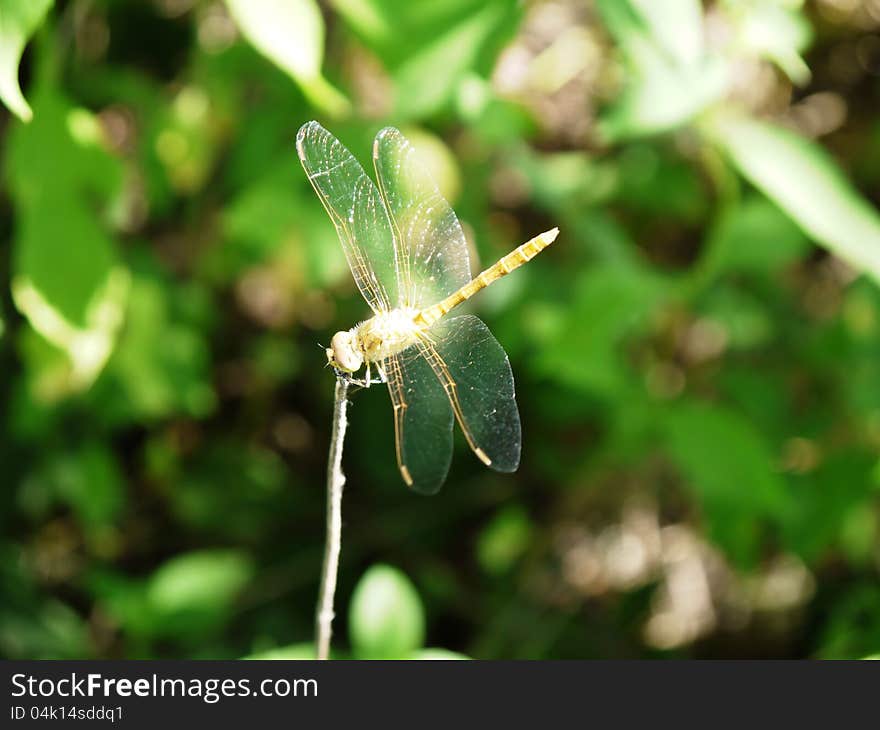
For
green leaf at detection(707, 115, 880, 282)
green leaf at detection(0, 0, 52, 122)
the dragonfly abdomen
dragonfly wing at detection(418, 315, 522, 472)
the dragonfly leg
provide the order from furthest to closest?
green leaf at detection(707, 115, 880, 282) → the dragonfly abdomen → dragonfly wing at detection(418, 315, 522, 472) → the dragonfly leg → green leaf at detection(0, 0, 52, 122)

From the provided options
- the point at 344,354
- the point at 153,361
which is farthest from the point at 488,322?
the point at 344,354

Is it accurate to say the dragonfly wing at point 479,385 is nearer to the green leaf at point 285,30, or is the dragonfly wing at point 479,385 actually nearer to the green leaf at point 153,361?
the green leaf at point 285,30

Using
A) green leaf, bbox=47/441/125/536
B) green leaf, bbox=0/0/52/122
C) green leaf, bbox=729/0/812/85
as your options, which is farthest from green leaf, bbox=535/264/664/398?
green leaf, bbox=0/0/52/122

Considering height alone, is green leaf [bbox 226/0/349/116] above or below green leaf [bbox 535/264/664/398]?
below

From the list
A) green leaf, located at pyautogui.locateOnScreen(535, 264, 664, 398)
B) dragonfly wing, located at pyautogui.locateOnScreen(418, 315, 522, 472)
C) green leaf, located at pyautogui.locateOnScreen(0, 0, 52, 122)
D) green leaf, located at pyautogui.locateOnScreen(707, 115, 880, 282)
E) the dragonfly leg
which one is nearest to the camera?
green leaf, located at pyautogui.locateOnScreen(0, 0, 52, 122)

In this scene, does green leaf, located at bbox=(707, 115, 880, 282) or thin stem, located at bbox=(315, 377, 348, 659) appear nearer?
thin stem, located at bbox=(315, 377, 348, 659)

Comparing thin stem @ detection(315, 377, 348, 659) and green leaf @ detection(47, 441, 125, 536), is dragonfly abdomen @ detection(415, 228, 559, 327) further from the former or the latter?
green leaf @ detection(47, 441, 125, 536)

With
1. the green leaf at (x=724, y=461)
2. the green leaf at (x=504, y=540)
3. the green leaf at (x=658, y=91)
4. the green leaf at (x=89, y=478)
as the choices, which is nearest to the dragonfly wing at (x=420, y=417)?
the green leaf at (x=658, y=91)
